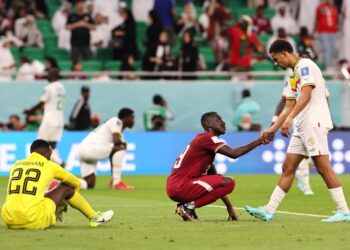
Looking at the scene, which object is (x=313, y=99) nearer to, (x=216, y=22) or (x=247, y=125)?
(x=247, y=125)

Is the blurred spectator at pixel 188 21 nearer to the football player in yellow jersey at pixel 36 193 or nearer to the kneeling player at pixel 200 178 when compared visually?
the kneeling player at pixel 200 178

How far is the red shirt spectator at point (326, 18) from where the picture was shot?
3281 cm

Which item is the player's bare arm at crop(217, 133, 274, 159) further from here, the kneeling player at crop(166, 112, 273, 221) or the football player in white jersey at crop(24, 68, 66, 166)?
the football player in white jersey at crop(24, 68, 66, 166)

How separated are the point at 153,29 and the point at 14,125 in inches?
194

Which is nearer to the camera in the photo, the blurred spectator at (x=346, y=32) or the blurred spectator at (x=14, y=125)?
the blurred spectator at (x=14, y=125)

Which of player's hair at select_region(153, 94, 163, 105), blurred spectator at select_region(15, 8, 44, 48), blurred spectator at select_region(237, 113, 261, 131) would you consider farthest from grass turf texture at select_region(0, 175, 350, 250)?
blurred spectator at select_region(15, 8, 44, 48)

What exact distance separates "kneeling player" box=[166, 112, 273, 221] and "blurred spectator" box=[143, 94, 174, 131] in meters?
15.0

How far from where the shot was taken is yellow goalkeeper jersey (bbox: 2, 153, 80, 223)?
13.1m

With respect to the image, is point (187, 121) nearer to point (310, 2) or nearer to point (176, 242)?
point (310, 2)

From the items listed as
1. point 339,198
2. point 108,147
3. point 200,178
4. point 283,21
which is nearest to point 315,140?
point 339,198

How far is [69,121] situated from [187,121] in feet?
11.5

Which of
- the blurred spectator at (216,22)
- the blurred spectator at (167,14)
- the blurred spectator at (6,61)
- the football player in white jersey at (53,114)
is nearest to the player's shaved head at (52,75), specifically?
the football player in white jersey at (53,114)

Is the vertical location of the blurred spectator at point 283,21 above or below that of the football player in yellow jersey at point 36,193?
below

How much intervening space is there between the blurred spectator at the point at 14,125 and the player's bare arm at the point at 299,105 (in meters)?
16.0
